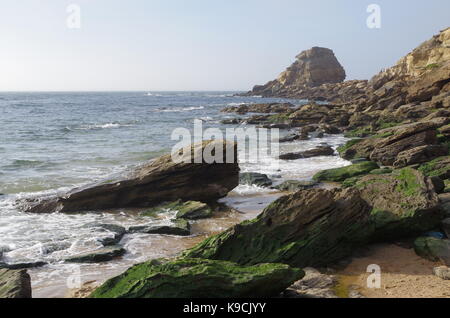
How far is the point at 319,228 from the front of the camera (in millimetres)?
7984

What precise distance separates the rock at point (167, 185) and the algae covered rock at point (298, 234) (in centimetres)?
516

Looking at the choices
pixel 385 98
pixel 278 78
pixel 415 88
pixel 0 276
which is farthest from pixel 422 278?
pixel 278 78

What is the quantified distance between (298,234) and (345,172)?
834 centimetres

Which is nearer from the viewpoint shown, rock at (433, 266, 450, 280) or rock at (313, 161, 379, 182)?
rock at (433, 266, 450, 280)

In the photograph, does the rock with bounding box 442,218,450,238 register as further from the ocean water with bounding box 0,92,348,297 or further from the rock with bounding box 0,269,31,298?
the rock with bounding box 0,269,31,298

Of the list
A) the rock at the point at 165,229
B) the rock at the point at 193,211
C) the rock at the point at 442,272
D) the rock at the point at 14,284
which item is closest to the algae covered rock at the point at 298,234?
the rock at the point at 442,272

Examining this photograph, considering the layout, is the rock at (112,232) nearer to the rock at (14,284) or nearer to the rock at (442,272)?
the rock at (14,284)

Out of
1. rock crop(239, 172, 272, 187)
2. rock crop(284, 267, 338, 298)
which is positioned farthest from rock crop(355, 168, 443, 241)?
rock crop(239, 172, 272, 187)

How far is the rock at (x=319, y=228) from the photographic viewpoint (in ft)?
25.1

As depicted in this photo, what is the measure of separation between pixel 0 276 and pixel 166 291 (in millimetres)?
2970

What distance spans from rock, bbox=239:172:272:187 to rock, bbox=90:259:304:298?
30.3 ft

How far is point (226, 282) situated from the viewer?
5.84 metres

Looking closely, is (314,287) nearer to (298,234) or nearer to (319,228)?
(298,234)

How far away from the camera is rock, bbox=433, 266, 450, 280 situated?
6802 millimetres
